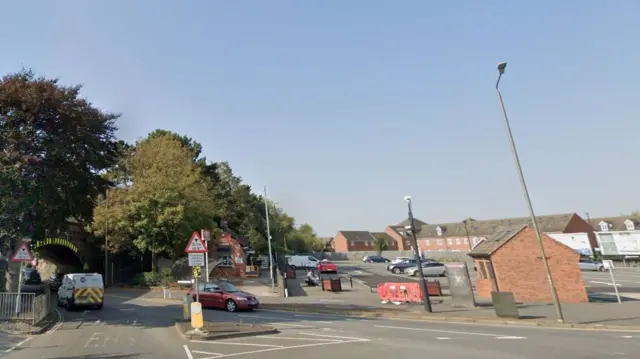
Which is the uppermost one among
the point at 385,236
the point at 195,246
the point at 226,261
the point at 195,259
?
the point at 385,236

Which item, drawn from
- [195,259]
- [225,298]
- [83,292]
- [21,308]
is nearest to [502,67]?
[195,259]

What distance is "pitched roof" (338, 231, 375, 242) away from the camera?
11021cm

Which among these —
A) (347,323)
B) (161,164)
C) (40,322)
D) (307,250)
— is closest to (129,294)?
(161,164)

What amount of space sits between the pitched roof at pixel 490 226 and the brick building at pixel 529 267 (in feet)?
153

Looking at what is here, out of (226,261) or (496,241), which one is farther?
(226,261)

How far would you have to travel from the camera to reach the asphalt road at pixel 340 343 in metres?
10.1

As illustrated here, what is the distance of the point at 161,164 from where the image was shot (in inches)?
1522

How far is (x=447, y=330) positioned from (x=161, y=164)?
3231 centimetres

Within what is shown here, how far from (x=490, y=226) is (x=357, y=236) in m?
35.9

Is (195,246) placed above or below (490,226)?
below

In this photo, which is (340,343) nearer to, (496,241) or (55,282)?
(496,241)

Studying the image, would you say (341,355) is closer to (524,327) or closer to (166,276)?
(524,327)

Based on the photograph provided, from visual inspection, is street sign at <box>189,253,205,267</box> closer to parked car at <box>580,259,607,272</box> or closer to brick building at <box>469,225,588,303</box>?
brick building at <box>469,225,588,303</box>

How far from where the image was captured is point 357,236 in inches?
4432
